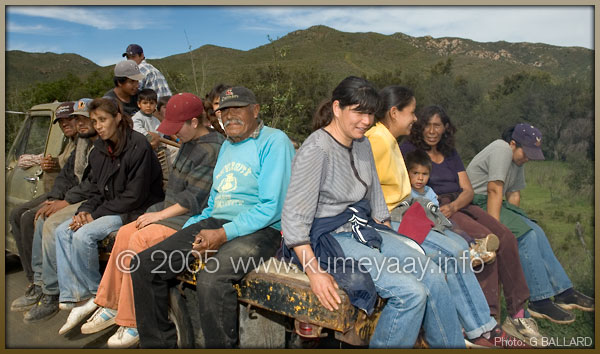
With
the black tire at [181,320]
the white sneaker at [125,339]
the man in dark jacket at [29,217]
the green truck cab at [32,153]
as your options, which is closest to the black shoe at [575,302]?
the black tire at [181,320]

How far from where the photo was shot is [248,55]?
3666 centimetres

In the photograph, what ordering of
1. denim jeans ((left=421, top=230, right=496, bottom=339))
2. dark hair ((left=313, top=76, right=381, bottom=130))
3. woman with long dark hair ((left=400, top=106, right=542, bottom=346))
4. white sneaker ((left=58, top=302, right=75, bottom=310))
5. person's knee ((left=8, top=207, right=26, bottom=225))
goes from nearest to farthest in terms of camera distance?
dark hair ((left=313, top=76, right=381, bottom=130)) → denim jeans ((left=421, top=230, right=496, bottom=339)) → woman with long dark hair ((left=400, top=106, right=542, bottom=346)) → white sneaker ((left=58, top=302, right=75, bottom=310)) → person's knee ((left=8, top=207, right=26, bottom=225))

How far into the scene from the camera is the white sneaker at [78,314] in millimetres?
3531

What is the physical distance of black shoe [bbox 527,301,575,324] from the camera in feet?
11.1

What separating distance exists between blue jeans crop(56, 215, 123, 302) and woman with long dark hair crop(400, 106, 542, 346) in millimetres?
2471

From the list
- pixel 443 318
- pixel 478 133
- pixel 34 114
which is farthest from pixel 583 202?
pixel 34 114

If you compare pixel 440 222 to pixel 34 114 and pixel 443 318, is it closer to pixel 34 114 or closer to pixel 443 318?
pixel 443 318

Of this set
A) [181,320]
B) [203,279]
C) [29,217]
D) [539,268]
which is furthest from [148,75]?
[539,268]

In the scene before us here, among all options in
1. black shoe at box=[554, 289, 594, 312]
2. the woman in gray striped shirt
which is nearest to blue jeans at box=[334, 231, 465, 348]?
the woman in gray striped shirt

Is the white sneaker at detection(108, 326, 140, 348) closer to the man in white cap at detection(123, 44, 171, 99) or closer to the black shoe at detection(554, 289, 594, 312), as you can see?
the black shoe at detection(554, 289, 594, 312)

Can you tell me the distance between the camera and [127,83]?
5.13m

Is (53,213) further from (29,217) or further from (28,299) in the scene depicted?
(28,299)

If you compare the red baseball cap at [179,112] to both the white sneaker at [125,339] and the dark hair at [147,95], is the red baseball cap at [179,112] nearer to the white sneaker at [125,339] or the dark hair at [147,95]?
the white sneaker at [125,339]

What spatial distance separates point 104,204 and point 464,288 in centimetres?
281
